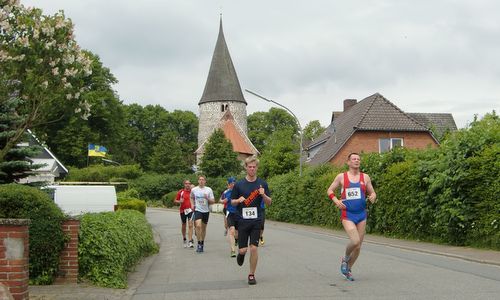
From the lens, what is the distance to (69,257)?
30.3ft

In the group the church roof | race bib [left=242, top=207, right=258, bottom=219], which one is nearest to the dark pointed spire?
the church roof

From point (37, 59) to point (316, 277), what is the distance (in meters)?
8.45

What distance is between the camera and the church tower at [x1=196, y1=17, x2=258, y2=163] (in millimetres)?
97875

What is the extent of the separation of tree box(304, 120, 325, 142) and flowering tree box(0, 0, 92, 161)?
91445 millimetres

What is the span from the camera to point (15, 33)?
Result: 14.5 m

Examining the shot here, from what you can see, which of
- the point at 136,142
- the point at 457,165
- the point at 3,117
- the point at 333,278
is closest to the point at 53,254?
the point at 333,278

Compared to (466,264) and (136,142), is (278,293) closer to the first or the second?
(466,264)

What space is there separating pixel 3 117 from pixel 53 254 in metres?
9.20

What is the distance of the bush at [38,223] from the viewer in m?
8.62

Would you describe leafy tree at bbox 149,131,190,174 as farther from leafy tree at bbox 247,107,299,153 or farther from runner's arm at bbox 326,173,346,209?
runner's arm at bbox 326,173,346,209

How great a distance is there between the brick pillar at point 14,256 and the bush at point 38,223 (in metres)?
1.57

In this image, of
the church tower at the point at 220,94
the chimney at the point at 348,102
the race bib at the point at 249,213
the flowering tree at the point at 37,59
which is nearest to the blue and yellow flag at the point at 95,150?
the chimney at the point at 348,102

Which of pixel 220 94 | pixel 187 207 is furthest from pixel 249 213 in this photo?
pixel 220 94

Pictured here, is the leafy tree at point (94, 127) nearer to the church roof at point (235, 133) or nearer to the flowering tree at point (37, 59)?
the church roof at point (235, 133)
